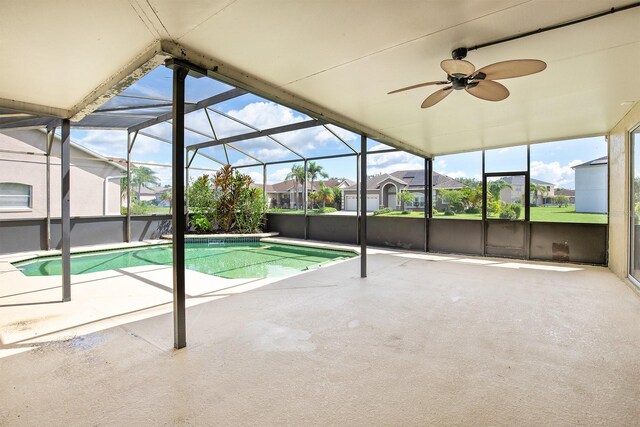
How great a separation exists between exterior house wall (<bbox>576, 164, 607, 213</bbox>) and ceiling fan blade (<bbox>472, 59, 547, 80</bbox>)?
520 cm

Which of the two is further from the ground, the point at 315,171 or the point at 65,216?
the point at 315,171

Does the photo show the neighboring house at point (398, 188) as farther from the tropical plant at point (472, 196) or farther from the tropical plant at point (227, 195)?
the tropical plant at point (227, 195)

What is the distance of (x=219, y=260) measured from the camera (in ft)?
23.8

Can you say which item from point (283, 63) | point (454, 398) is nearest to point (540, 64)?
point (283, 63)

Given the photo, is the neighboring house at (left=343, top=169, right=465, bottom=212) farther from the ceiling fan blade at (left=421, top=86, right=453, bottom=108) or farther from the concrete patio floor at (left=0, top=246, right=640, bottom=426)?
the ceiling fan blade at (left=421, top=86, right=453, bottom=108)

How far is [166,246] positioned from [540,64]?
8.95 meters

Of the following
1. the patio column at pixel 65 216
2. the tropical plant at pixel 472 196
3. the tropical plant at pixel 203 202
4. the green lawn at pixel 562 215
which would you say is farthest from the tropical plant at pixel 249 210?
the green lawn at pixel 562 215

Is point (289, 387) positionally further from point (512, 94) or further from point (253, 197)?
point (253, 197)

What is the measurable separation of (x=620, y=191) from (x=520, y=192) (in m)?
1.74

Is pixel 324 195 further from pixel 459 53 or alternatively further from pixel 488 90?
pixel 459 53

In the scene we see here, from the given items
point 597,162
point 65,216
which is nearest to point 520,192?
point 597,162

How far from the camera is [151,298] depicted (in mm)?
3889

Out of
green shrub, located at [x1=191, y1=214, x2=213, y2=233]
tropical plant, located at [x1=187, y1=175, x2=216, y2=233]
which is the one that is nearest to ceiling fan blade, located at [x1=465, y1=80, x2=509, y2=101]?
tropical plant, located at [x1=187, y1=175, x2=216, y2=233]

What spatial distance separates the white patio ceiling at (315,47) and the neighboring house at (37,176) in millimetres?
6225
